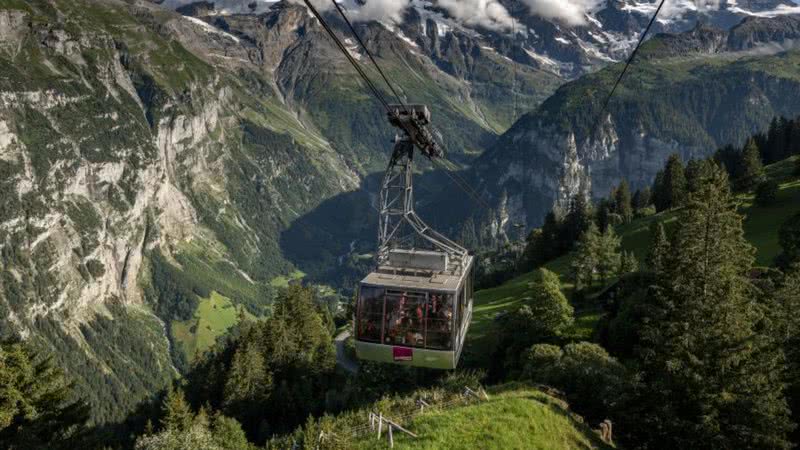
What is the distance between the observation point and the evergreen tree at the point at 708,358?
25.2 metres

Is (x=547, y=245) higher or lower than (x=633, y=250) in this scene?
higher

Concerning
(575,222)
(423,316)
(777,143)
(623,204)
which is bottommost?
(423,316)

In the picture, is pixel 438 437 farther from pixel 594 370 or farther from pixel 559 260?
pixel 559 260

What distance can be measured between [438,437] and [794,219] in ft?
186

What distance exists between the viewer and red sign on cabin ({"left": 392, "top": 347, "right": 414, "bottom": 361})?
2653 centimetres

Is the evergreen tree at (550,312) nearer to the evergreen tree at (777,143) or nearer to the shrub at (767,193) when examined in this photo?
the shrub at (767,193)

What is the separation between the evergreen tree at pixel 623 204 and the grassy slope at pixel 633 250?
11.6 m

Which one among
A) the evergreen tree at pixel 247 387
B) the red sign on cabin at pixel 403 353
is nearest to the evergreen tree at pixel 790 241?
the red sign on cabin at pixel 403 353

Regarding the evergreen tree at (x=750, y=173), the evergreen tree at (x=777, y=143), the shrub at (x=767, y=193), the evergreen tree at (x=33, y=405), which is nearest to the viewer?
the evergreen tree at (x=33, y=405)

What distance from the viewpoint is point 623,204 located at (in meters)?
123

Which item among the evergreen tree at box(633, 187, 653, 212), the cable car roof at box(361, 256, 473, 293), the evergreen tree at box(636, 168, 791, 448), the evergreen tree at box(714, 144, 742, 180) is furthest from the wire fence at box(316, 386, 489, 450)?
the evergreen tree at box(714, 144, 742, 180)

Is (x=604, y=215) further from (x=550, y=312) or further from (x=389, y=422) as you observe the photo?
(x=389, y=422)

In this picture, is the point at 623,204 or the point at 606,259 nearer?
the point at 606,259

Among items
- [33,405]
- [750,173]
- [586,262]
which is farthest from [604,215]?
[33,405]
